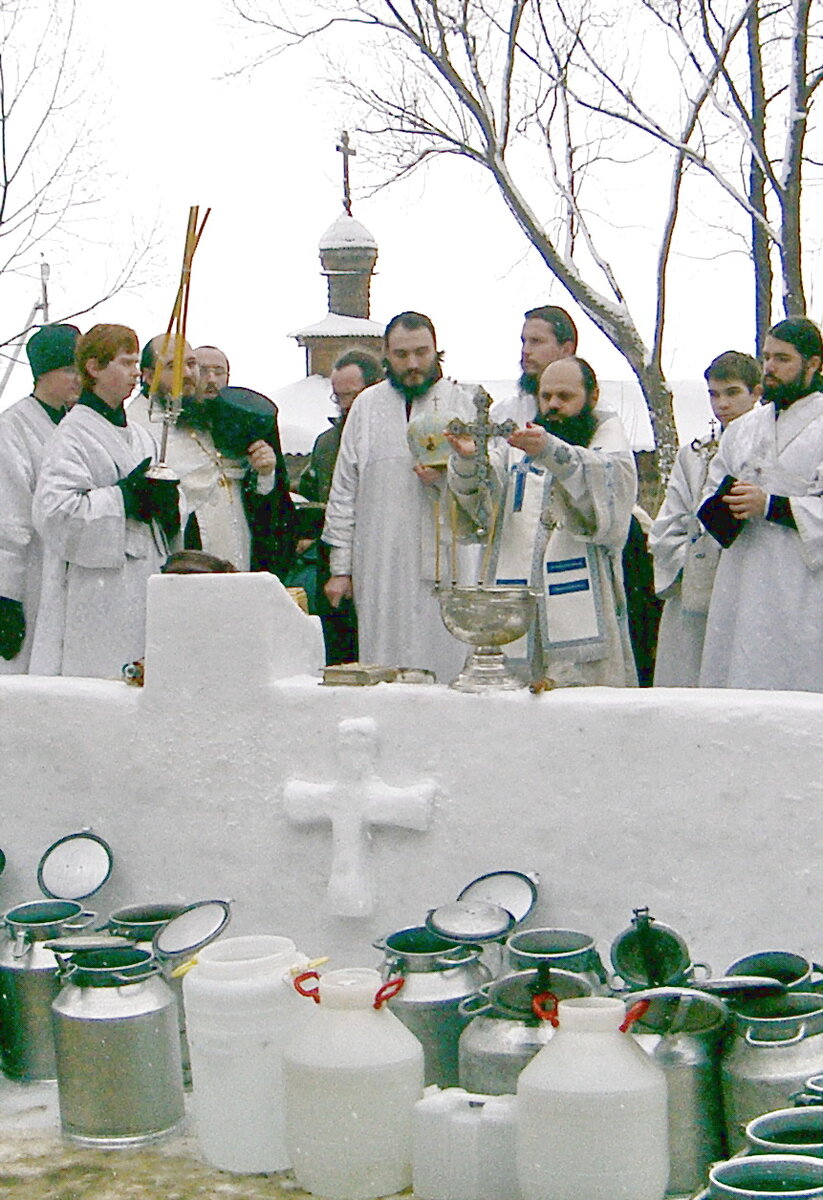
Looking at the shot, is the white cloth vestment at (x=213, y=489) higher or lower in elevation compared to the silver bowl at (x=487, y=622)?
higher

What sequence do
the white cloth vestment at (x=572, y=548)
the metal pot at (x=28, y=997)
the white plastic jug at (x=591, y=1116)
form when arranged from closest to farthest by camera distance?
1. the white plastic jug at (x=591, y=1116)
2. the metal pot at (x=28, y=997)
3. the white cloth vestment at (x=572, y=548)

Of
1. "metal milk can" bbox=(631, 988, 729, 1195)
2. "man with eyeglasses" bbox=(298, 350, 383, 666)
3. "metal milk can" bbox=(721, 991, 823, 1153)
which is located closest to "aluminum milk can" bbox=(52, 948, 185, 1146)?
"metal milk can" bbox=(631, 988, 729, 1195)

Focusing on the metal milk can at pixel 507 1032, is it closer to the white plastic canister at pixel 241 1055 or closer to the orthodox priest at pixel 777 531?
the white plastic canister at pixel 241 1055

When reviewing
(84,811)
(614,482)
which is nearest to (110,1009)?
(84,811)

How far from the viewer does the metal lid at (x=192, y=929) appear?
3.68m

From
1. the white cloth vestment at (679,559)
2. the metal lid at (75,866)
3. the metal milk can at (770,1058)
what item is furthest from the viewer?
the white cloth vestment at (679,559)

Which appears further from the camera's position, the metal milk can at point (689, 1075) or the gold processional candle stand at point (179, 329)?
the gold processional candle stand at point (179, 329)

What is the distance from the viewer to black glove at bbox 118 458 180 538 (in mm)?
4949

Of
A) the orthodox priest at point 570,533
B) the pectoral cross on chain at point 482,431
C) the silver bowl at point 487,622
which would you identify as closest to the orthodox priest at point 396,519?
the orthodox priest at point 570,533

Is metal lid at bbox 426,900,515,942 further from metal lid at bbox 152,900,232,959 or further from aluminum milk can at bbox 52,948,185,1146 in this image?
aluminum milk can at bbox 52,948,185,1146

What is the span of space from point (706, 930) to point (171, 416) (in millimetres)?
2339

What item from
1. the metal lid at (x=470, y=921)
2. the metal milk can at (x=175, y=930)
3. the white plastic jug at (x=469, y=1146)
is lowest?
the white plastic jug at (x=469, y=1146)

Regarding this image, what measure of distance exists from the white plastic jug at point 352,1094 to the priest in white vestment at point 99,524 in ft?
6.59

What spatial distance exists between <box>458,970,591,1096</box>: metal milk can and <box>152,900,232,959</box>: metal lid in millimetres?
715
